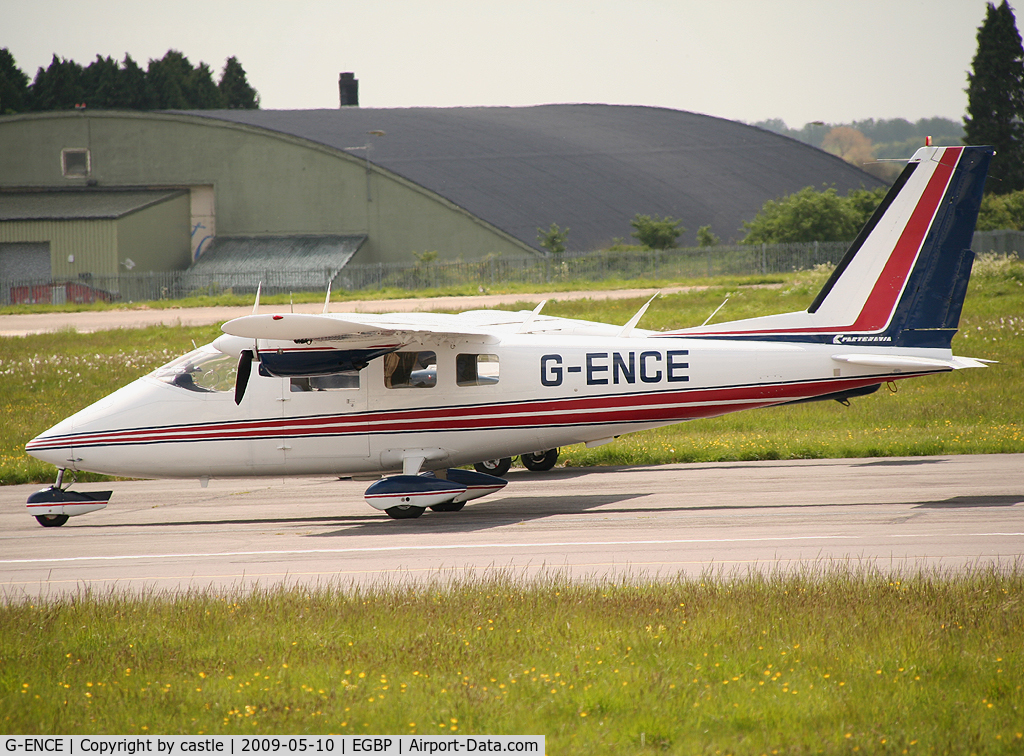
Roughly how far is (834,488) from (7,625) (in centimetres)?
1197

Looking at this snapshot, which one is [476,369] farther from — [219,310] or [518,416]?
[219,310]

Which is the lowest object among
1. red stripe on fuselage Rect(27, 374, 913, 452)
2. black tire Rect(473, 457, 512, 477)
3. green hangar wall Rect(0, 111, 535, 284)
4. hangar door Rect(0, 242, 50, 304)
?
black tire Rect(473, 457, 512, 477)

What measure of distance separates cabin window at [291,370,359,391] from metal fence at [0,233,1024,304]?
38.8 meters

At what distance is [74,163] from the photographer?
66938 mm

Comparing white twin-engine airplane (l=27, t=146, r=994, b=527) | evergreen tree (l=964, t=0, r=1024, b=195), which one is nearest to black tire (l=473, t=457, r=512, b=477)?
white twin-engine airplane (l=27, t=146, r=994, b=527)

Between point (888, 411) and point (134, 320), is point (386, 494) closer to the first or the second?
point (888, 411)

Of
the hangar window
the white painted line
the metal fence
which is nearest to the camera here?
the white painted line

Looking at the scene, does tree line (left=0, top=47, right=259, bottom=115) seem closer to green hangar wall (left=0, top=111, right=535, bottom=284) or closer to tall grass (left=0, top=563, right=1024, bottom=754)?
green hangar wall (left=0, top=111, right=535, bottom=284)

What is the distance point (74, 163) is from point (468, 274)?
1163 inches

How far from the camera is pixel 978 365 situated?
14672 millimetres

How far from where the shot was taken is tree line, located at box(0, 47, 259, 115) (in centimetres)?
11273

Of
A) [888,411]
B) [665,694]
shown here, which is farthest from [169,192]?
[665,694]
